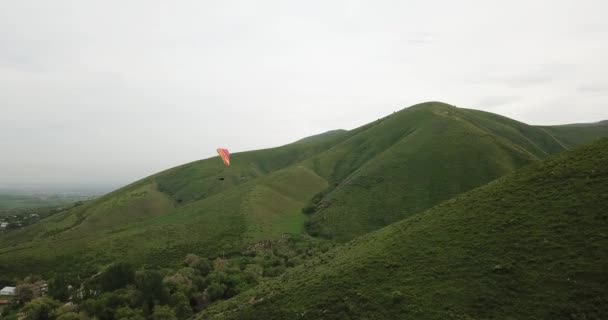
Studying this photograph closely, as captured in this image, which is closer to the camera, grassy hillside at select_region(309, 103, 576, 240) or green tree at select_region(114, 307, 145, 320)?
green tree at select_region(114, 307, 145, 320)

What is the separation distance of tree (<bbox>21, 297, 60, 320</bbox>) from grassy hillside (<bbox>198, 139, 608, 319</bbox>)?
2392 cm

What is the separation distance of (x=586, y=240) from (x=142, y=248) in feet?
218

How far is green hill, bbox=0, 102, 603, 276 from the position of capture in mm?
63938

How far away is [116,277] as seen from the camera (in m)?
48.2

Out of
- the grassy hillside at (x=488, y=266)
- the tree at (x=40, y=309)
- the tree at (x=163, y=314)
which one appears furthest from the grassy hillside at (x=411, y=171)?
the tree at (x=40, y=309)

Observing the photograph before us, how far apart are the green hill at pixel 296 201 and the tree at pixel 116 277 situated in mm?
8827

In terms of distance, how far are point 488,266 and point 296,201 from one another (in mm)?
72434

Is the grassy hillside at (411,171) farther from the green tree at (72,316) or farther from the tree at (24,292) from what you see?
the tree at (24,292)

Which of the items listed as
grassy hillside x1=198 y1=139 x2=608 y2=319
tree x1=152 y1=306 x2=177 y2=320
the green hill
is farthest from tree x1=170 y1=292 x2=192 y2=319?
the green hill

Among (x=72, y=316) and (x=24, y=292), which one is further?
(x=24, y=292)

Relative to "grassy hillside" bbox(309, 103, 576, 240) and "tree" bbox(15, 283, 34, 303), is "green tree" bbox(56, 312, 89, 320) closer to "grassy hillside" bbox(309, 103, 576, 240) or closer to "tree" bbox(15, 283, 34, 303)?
"tree" bbox(15, 283, 34, 303)

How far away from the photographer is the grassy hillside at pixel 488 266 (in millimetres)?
A: 21297

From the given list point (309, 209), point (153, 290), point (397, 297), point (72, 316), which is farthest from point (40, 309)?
point (309, 209)

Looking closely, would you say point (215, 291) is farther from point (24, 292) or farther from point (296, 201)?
point (296, 201)
